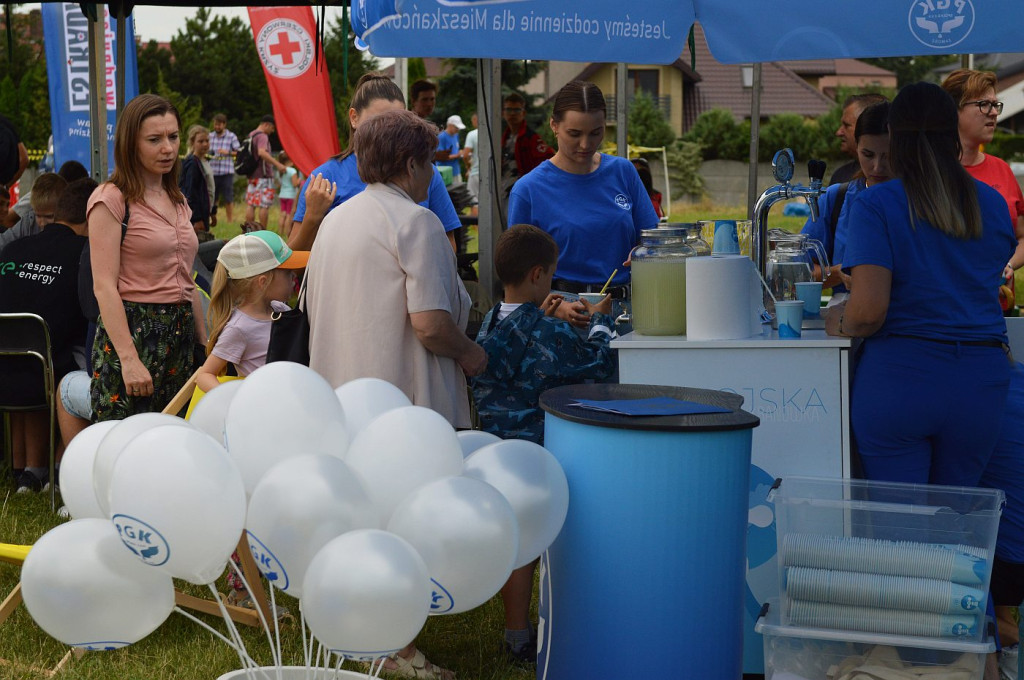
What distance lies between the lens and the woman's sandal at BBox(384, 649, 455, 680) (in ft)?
10.4

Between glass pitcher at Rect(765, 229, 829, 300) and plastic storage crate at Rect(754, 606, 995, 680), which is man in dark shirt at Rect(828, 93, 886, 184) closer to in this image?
glass pitcher at Rect(765, 229, 829, 300)

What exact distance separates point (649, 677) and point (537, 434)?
0.91 metres

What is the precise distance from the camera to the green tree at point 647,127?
1307 inches

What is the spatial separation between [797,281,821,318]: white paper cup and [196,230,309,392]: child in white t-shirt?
1.76m

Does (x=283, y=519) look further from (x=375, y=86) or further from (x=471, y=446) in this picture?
(x=375, y=86)

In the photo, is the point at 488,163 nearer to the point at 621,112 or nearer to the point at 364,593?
the point at 621,112

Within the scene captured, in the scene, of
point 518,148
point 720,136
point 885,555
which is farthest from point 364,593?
point 720,136

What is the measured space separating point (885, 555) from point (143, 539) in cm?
174

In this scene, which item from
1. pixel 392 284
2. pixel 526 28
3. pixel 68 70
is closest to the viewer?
pixel 392 284

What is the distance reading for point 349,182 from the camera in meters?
4.23

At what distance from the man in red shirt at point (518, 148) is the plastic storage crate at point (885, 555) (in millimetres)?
5551

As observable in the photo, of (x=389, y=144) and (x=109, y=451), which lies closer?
(x=109, y=451)

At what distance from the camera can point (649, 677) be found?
2.60 m

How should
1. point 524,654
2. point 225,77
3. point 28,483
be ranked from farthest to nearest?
1. point 225,77
2. point 28,483
3. point 524,654
